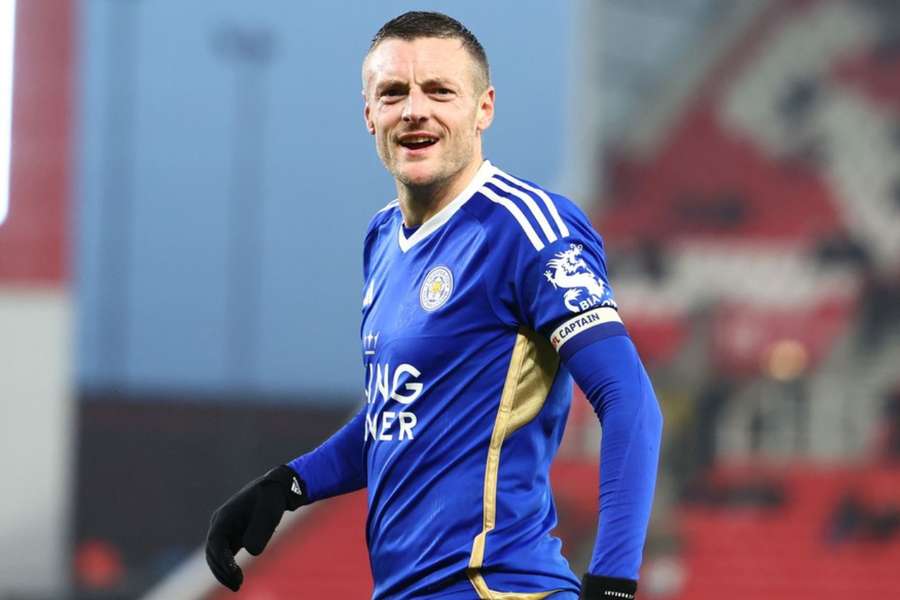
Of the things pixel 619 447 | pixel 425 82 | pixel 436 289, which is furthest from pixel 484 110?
pixel 619 447

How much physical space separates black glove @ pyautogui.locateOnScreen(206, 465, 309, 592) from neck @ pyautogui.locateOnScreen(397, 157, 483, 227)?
43 centimetres

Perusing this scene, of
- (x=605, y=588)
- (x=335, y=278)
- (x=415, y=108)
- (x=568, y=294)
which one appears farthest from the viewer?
(x=335, y=278)

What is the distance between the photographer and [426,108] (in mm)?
1731

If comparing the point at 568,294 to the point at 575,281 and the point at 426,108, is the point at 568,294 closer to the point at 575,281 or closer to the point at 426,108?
the point at 575,281

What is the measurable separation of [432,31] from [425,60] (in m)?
0.04

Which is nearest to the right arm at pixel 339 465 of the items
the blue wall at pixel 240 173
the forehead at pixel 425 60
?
the forehead at pixel 425 60

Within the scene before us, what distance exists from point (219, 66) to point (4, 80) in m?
1.20

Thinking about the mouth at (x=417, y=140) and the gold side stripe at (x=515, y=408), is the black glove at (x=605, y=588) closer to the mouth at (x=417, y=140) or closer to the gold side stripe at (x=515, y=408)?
the gold side stripe at (x=515, y=408)

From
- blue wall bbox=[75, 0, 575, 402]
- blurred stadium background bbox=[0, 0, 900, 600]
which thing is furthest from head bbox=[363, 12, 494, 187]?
blue wall bbox=[75, 0, 575, 402]

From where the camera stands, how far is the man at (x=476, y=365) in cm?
159

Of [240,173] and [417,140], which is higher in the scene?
[240,173]

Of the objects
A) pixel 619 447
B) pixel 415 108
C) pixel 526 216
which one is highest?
pixel 415 108

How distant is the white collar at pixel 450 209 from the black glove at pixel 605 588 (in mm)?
510

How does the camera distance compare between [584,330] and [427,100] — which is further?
[427,100]
